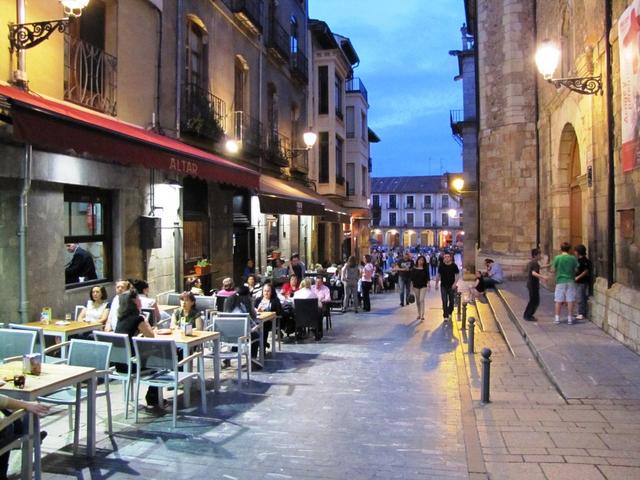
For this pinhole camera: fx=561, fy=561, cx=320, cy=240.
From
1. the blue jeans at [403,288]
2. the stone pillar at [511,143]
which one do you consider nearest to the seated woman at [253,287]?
the blue jeans at [403,288]

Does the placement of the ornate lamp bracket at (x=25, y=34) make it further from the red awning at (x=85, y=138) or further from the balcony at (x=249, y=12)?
the balcony at (x=249, y=12)

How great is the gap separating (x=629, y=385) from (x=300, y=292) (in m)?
6.44

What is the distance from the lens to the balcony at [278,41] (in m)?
19.4

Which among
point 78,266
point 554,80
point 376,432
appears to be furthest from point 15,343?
point 554,80

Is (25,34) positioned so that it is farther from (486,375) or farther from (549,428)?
(549,428)

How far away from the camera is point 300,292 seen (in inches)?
453

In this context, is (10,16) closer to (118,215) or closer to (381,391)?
(118,215)

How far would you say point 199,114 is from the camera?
13.6 metres

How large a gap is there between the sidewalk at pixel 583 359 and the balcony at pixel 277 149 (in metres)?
10.2

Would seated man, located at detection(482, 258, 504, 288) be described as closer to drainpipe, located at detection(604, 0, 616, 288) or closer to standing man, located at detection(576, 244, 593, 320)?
standing man, located at detection(576, 244, 593, 320)

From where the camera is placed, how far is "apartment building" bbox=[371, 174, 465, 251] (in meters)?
85.9

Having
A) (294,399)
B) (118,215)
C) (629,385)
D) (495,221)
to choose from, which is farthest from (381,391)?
(495,221)

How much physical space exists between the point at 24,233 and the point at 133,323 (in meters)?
2.58

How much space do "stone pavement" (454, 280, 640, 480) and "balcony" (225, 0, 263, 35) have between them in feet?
40.2
